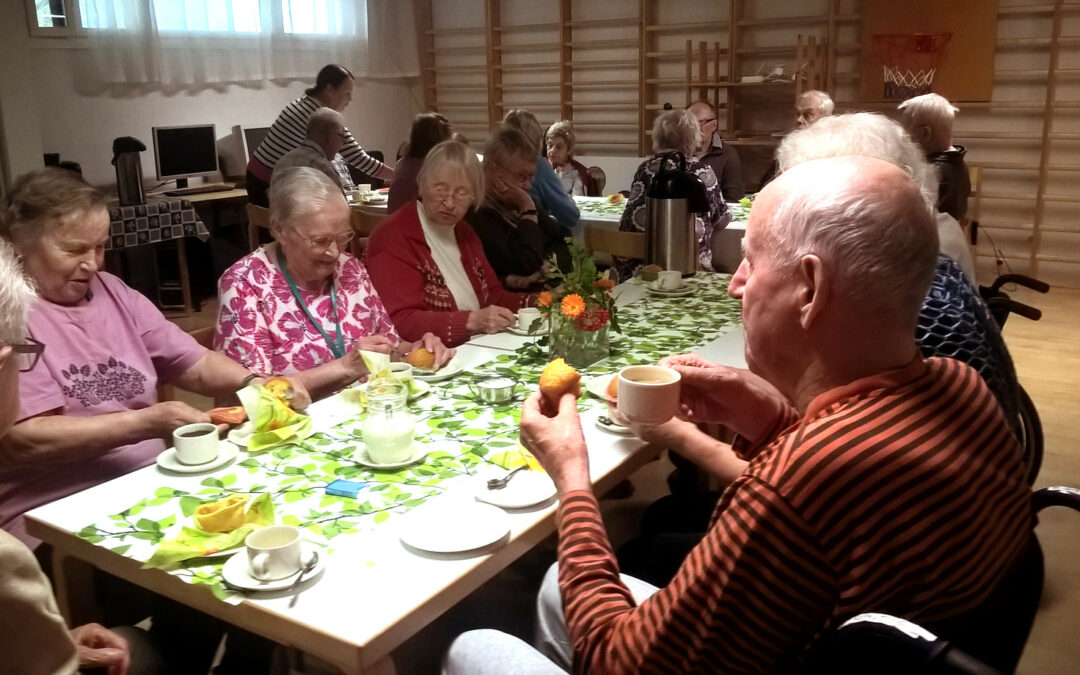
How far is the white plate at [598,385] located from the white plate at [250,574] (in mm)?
801

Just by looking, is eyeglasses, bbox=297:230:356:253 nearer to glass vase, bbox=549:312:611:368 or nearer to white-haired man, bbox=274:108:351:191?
glass vase, bbox=549:312:611:368

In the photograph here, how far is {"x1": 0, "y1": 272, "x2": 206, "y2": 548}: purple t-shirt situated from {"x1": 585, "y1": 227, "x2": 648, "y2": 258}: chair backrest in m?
2.09

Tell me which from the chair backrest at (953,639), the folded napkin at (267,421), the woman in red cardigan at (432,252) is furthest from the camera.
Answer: the woman in red cardigan at (432,252)

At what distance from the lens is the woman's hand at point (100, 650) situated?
1272 mm

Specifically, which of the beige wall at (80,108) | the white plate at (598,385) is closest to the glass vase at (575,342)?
the white plate at (598,385)

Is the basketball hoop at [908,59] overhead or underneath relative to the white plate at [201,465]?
overhead

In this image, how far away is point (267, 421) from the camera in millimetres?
1717

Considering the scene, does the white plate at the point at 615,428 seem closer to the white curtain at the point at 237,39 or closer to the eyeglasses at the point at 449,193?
the eyeglasses at the point at 449,193

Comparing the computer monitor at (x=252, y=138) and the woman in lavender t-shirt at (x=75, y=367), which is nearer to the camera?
the woman in lavender t-shirt at (x=75, y=367)

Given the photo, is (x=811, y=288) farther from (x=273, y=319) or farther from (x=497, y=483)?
(x=273, y=319)

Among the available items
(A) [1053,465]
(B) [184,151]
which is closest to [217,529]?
(A) [1053,465]

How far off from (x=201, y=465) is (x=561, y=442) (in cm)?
72

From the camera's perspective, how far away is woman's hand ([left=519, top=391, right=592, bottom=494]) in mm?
1211

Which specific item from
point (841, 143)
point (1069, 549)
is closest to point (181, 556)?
point (841, 143)
